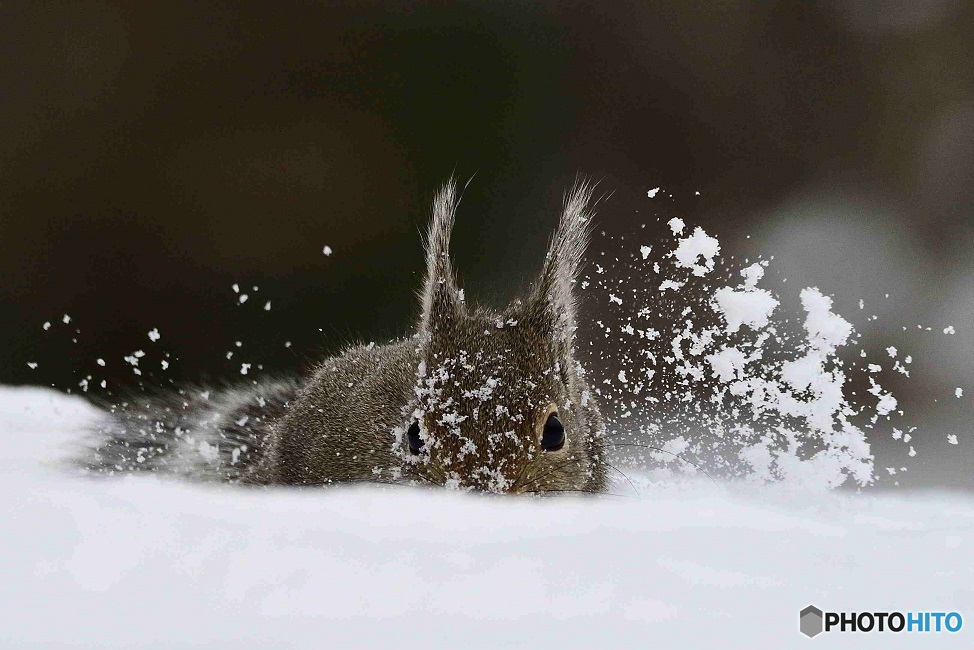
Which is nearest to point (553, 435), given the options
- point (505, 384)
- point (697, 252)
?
point (505, 384)

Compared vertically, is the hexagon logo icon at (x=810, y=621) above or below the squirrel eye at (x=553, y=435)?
below

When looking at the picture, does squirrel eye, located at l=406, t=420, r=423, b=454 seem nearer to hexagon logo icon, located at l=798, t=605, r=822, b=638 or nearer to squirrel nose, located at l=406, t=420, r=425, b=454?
squirrel nose, located at l=406, t=420, r=425, b=454

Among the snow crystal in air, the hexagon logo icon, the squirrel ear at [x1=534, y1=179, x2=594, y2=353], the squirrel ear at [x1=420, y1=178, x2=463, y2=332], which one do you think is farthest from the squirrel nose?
the hexagon logo icon

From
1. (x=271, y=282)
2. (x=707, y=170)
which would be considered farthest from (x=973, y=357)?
(x=271, y=282)

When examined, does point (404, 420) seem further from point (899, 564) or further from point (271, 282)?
point (271, 282)

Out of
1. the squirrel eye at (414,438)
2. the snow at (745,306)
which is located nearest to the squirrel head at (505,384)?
the squirrel eye at (414,438)

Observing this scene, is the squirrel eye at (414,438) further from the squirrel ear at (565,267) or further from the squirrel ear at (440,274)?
the squirrel ear at (565,267)

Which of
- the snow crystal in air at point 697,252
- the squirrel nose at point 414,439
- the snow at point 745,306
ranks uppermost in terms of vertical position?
the snow crystal in air at point 697,252

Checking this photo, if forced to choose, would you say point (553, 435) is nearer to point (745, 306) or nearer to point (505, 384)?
point (505, 384)
